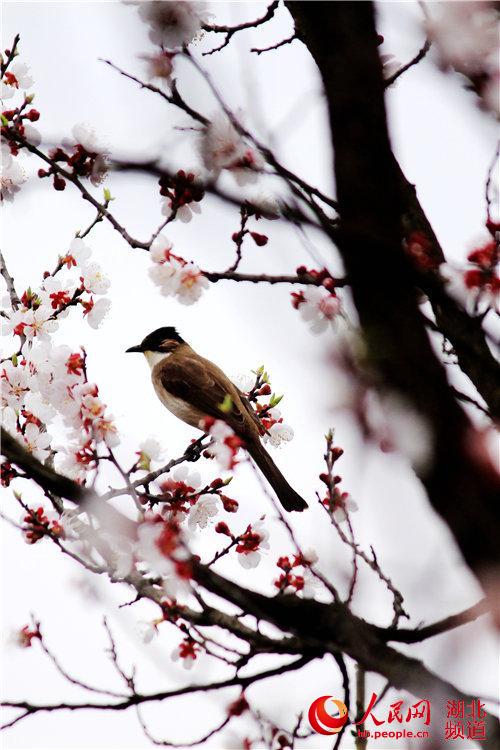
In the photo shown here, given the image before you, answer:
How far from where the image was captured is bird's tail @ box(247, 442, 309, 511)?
5891mm

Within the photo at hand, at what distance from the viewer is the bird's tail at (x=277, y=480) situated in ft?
19.3

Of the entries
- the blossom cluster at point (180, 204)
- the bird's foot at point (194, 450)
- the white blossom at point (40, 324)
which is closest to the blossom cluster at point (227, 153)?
the blossom cluster at point (180, 204)

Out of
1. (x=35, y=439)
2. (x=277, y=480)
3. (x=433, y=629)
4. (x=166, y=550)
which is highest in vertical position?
(x=277, y=480)

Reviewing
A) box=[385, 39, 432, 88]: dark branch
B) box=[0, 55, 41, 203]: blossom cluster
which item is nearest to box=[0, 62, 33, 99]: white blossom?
box=[0, 55, 41, 203]: blossom cluster

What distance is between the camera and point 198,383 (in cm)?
779

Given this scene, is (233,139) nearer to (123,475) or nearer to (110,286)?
(123,475)

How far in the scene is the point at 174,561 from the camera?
2543 mm

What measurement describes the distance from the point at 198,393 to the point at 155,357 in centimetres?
144

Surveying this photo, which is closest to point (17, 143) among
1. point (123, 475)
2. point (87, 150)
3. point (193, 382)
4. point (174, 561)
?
point (87, 150)

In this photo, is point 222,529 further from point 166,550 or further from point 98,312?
point 98,312

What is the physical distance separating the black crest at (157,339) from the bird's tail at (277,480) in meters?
3.00

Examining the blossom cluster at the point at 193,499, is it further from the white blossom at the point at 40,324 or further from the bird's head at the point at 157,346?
the bird's head at the point at 157,346

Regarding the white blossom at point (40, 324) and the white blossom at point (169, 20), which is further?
the white blossom at point (40, 324)

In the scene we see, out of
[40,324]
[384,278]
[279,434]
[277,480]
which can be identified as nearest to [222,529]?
[279,434]
